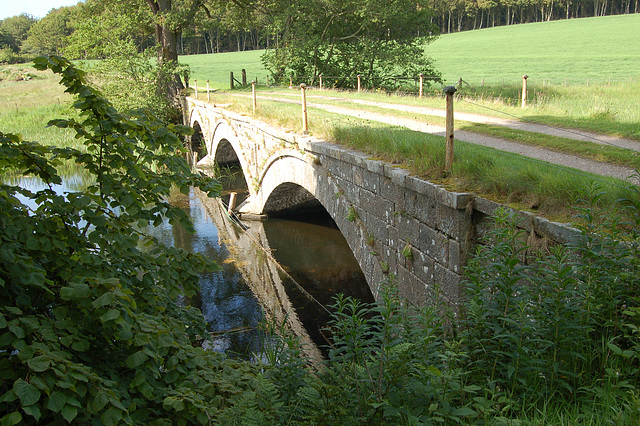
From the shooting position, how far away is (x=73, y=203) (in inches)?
131

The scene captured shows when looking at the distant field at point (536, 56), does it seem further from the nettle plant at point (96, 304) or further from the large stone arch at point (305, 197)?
the nettle plant at point (96, 304)

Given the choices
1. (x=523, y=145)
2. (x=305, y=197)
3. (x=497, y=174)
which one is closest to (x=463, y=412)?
(x=497, y=174)

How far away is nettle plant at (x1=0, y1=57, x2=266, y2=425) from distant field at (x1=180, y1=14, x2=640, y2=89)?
28.9 m

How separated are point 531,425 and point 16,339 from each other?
253 centimetres

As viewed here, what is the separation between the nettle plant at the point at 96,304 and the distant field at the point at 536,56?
28932 mm

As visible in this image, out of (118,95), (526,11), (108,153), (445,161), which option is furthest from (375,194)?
Answer: (526,11)

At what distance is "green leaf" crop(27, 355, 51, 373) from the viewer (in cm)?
238

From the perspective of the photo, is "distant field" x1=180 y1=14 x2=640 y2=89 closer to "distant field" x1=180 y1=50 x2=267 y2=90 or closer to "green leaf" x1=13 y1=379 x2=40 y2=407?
"distant field" x1=180 y1=50 x2=267 y2=90

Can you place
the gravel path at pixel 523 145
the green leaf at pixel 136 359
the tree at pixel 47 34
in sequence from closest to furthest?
Answer: 1. the green leaf at pixel 136 359
2. the gravel path at pixel 523 145
3. the tree at pixel 47 34

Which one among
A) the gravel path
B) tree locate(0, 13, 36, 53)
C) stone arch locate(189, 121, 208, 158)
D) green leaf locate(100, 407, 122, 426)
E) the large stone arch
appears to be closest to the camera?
green leaf locate(100, 407, 122, 426)

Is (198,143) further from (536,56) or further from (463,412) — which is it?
(536,56)

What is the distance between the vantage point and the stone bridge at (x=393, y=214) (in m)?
4.92

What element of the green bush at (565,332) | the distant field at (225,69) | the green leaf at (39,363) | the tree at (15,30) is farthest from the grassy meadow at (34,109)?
the tree at (15,30)

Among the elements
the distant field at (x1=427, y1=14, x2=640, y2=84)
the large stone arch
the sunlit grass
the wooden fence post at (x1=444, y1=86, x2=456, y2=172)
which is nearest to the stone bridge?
the large stone arch
